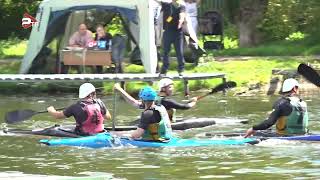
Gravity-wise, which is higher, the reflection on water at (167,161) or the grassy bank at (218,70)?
the grassy bank at (218,70)

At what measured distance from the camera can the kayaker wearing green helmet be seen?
41.2ft

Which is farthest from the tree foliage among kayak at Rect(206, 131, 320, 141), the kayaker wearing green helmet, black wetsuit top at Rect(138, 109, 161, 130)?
black wetsuit top at Rect(138, 109, 161, 130)

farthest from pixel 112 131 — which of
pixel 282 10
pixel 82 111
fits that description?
pixel 282 10

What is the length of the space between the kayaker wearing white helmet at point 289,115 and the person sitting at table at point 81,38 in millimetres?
8192

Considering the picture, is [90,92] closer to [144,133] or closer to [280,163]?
[144,133]

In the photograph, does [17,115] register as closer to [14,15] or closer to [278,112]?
[278,112]

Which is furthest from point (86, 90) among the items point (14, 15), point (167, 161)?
point (14, 15)

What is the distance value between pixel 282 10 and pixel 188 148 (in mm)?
12671

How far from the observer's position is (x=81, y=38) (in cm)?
2061

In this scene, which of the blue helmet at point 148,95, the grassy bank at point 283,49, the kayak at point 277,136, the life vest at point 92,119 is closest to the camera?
the blue helmet at point 148,95

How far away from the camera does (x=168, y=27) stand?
1942cm

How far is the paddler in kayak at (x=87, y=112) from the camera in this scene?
13.1 meters

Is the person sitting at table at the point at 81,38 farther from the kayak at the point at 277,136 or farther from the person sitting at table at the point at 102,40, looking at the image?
the kayak at the point at 277,136

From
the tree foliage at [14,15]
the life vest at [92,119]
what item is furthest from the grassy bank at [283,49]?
the life vest at [92,119]
